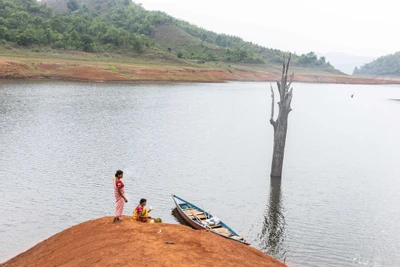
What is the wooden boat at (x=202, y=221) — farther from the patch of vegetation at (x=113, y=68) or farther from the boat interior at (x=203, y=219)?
the patch of vegetation at (x=113, y=68)

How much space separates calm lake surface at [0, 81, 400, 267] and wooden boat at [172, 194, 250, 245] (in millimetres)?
1213

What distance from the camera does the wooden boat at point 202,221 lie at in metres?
17.6

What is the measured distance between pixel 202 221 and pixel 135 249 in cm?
708

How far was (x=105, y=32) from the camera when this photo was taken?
139 m

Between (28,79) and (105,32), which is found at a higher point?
(105,32)

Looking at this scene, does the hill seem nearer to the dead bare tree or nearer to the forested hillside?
the dead bare tree

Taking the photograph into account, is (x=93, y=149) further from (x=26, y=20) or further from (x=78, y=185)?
(x=26, y=20)


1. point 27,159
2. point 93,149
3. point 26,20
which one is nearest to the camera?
point 27,159

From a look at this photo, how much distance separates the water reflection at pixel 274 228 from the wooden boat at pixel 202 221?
7.67 feet

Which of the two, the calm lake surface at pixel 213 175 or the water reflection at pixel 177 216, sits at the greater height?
the calm lake surface at pixel 213 175

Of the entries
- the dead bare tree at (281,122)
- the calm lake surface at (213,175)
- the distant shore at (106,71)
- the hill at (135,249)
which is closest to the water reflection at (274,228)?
the calm lake surface at (213,175)

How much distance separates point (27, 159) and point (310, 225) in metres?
20.8

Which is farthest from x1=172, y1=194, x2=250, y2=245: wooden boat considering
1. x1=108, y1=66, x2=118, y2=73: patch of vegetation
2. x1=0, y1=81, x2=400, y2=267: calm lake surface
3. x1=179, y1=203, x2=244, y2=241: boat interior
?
x1=108, y1=66, x2=118, y2=73: patch of vegetation

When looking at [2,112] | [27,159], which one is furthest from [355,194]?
[2,112]
